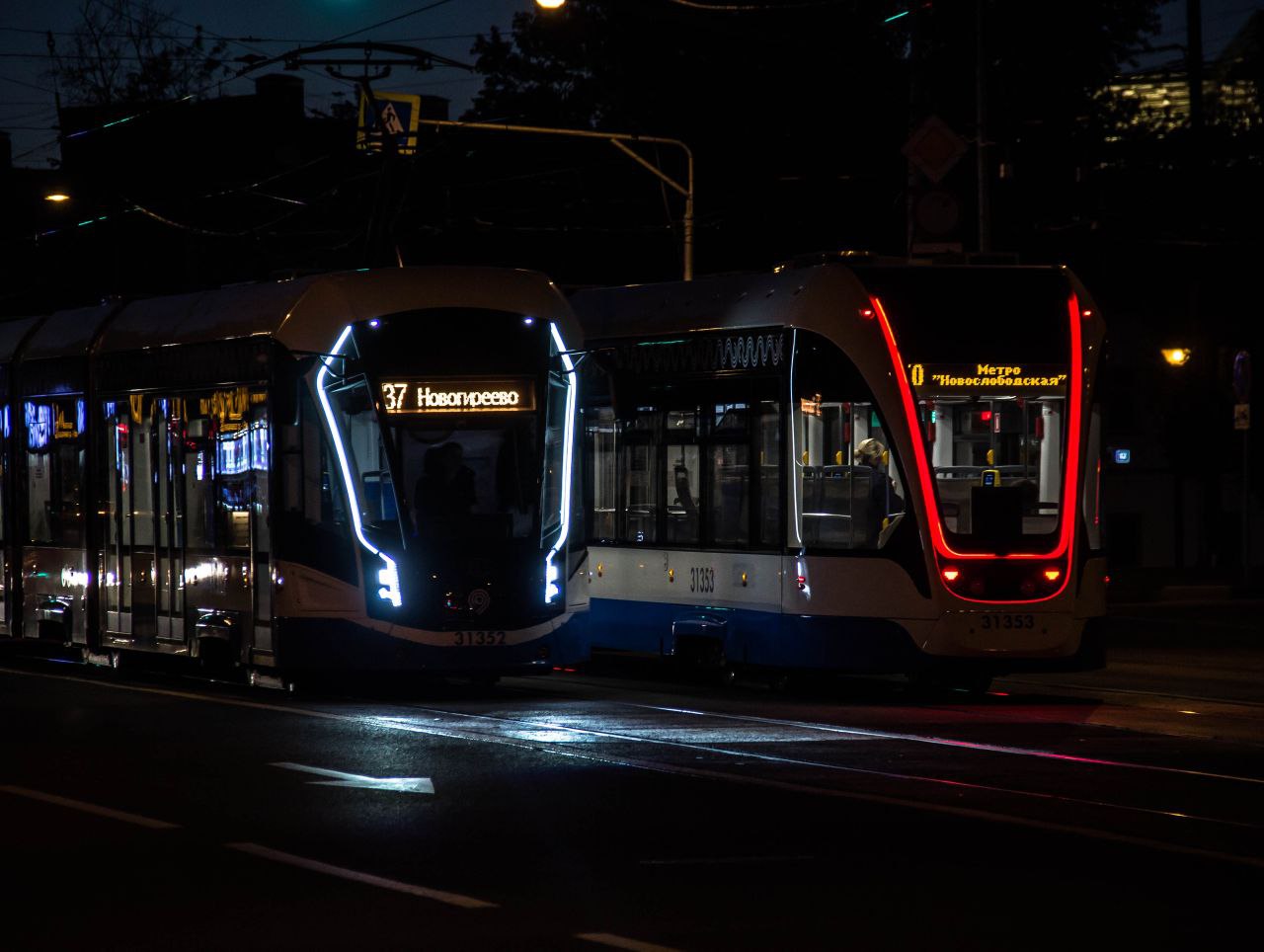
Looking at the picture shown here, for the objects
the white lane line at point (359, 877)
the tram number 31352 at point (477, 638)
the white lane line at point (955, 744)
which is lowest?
the white lane line at point (955, 744)

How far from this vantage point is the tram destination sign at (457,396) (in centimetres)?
1761

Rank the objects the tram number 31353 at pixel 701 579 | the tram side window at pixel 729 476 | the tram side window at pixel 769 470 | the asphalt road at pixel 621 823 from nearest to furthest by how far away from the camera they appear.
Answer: the asphalt road at pixel 621 823, the tram side window at pixel 769 470, the tram side window at pixel 729 476, the tram number 31353 at pixel 701 579

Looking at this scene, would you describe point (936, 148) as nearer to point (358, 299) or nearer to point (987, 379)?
point (987, 379)

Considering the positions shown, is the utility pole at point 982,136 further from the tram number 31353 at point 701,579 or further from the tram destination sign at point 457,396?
the tram destination sign at point 457,396

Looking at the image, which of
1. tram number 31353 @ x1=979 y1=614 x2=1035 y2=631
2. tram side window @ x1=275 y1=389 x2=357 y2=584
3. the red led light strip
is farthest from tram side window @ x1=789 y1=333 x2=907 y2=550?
tram side window @ x1=275 y1=389 x2=357 y2=584

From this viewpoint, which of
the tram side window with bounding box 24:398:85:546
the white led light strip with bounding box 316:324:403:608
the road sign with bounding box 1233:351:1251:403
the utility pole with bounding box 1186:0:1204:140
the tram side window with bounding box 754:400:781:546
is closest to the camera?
the white led light strip with bounding box 316:324:403:608

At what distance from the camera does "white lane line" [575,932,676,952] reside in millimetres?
7953

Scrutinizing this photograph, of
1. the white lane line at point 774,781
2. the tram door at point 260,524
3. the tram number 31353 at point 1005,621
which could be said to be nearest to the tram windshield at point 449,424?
the tram door at point 260,524

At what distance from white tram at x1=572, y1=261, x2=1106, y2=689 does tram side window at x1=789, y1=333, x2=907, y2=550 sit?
0.05 ft

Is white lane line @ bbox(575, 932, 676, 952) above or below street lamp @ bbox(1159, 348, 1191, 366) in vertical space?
below

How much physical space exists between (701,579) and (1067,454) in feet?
10.8

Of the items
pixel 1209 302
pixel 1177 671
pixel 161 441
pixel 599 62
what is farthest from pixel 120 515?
pixel 1209 302

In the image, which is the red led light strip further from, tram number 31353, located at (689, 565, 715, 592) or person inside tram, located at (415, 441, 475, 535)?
person inside tram, located at (415, 441, 475, 535)

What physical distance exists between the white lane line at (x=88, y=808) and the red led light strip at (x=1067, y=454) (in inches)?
314
